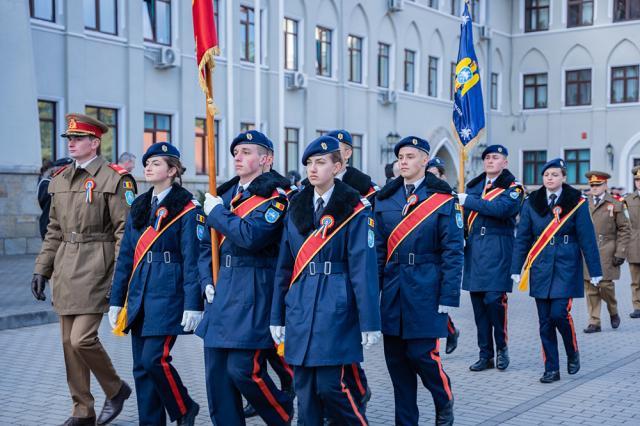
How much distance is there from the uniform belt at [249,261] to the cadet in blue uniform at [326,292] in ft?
0.81

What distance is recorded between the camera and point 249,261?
5523mm

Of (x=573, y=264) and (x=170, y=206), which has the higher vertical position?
(x=170, y=206)

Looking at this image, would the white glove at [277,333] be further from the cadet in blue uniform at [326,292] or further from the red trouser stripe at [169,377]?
the red trouser stripe at [169,377]

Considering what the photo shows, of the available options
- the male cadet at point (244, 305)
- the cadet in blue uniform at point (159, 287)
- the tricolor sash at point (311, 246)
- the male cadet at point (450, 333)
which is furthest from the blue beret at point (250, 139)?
the male cadet at point (450, 333)

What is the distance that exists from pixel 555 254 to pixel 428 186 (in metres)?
2.59

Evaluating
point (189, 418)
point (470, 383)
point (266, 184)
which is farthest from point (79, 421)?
point (470, 383)

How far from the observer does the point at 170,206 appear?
6.02m

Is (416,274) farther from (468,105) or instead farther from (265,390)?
(468,105)

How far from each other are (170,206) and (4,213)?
1335cm

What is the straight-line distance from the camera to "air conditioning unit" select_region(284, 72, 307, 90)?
1082 inches

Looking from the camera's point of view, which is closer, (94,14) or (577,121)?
(94,14)

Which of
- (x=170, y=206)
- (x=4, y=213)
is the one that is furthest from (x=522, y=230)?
(x=4, y=213)

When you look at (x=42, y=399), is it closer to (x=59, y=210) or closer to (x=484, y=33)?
(x=59, y=210)

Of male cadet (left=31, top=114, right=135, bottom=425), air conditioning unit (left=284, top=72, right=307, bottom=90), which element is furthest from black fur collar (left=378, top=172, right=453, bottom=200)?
air conditioning unit (left=284, top=72, right=307, bottom=90)
